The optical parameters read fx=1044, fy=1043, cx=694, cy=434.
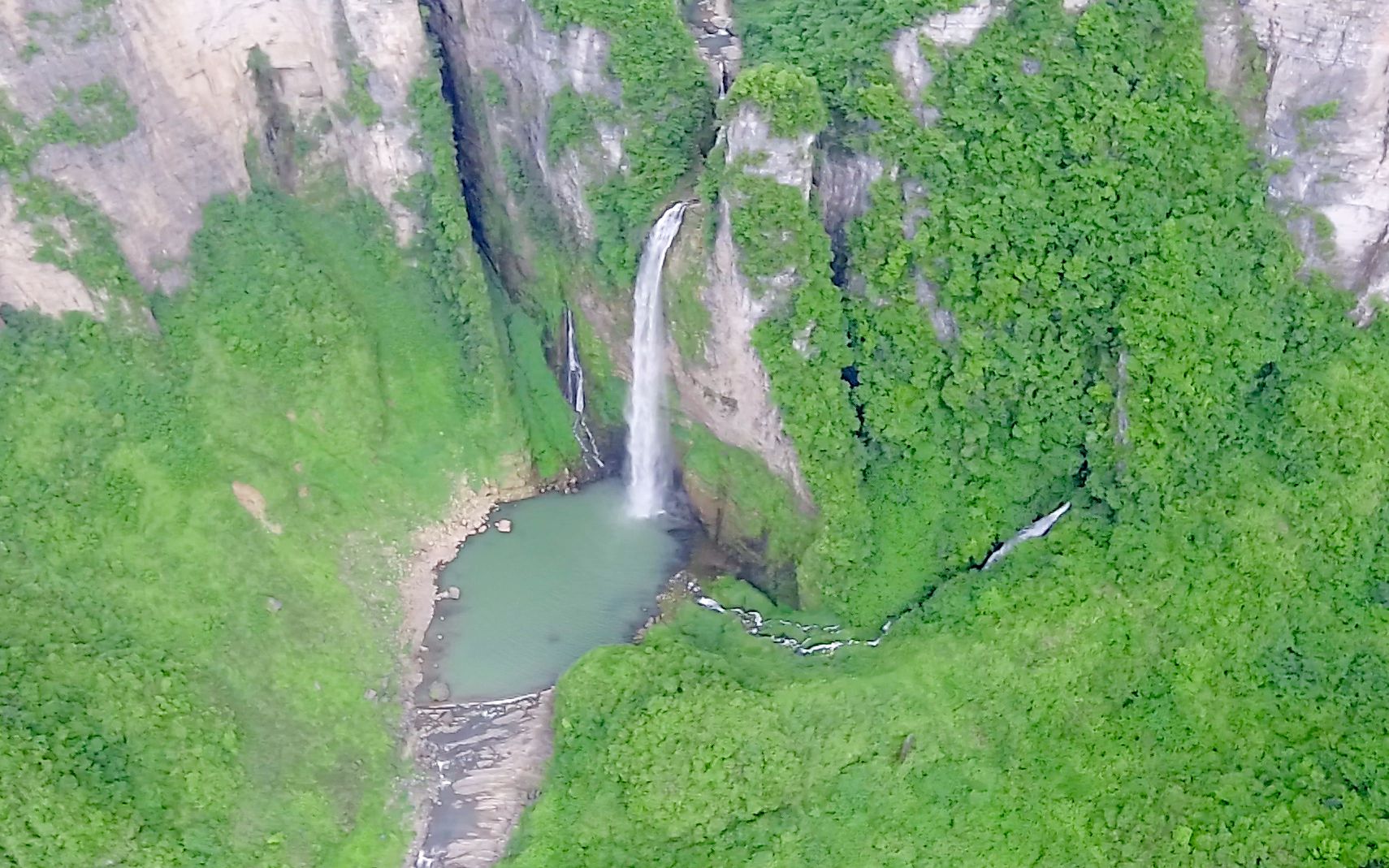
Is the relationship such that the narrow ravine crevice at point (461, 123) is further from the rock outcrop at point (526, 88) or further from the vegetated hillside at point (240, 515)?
the vegetated hillside at point (240, 515)

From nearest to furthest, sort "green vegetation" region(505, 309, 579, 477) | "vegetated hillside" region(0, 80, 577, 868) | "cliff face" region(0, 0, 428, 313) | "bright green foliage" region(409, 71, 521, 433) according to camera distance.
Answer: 1. "vegetated hillside" region(0, 80, 577, 868)
2. "cliff face" region(0, 0, 428, 313)
3. "bright green foliage" region(409, 71, 521, 433)
4. "green vegetation" region(505, 309, 579, 477)

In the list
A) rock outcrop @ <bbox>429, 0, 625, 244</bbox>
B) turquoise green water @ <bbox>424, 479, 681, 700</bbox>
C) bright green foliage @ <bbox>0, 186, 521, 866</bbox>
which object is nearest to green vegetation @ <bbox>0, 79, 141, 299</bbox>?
bright green foliage @ <bbox>0, 186, 521, 866</bbox>

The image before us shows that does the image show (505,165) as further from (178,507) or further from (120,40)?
(178,507)

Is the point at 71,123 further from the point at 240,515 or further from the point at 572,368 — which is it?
the point at 572,368

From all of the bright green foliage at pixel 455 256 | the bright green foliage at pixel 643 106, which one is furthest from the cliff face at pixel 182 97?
the bright green foliage at pixel 643 106

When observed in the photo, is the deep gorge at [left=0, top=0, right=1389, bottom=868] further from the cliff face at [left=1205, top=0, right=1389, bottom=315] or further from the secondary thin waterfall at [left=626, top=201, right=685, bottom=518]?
the secondary thin waterfall at [left=626, top=201, right=685, bottom=518]

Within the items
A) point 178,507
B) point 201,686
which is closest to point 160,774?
point 201,686
